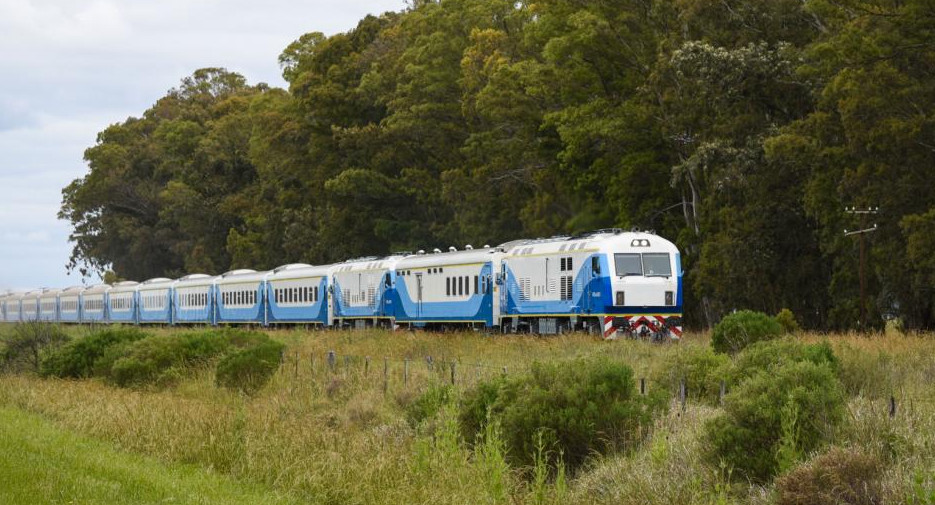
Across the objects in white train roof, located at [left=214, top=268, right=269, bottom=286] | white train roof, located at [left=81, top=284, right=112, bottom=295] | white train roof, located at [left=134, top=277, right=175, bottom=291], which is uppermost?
white train roof, located at [left=81, top=284, right=112, bottom=295]

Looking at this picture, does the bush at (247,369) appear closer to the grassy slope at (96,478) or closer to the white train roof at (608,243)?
the grassy slope at (96,478)

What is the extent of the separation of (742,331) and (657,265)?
863 cm

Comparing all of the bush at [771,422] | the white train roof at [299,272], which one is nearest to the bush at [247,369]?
the bush at [771,422]

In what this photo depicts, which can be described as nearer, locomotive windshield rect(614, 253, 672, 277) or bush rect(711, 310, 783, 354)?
bush rect(711, 310, 783, 354)

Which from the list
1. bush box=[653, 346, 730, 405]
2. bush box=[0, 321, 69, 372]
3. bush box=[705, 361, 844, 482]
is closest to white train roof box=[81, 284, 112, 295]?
bush box=[0, 321, 69, 372]

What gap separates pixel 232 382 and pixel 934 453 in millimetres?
18051

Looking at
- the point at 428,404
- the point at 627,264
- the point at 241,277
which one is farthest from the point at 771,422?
the point at 241,277

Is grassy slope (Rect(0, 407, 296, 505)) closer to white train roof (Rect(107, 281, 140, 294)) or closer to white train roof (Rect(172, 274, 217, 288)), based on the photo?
white train roof (Rect(172, 274, 217, 288))

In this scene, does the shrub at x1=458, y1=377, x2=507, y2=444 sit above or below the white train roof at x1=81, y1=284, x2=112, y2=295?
below

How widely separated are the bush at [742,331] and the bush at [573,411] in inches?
347

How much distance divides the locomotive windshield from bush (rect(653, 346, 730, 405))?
1037 centimetres

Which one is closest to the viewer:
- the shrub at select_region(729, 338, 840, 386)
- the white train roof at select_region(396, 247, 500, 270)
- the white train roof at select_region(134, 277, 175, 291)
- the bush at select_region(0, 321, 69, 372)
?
the shrub at select_region(729, 338, 840, 386)

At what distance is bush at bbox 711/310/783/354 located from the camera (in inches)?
1090

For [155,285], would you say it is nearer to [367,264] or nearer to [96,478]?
[367,264]
